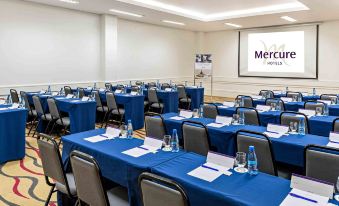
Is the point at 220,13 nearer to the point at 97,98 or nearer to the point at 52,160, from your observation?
the point at 97,98

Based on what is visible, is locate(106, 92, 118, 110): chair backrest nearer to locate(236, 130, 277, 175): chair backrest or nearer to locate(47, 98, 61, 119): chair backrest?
locate(47, 98, 61, 119): chair backrest

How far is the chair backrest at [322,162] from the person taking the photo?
2.44 metres

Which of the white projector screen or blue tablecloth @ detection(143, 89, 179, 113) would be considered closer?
blue tablecloth @ detection(143, 89, 179, 113)

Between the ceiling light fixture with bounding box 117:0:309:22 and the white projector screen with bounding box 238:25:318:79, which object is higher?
the ceiling light fixture with bounding box 117:0:309:22

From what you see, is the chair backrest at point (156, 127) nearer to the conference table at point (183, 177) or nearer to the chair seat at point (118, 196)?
the conference table at point (183, 177)

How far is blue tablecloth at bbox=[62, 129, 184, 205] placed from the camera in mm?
2344

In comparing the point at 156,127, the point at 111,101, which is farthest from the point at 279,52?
the point at 156,127

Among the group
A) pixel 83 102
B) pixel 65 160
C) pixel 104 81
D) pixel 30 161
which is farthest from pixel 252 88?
pixel 65 160

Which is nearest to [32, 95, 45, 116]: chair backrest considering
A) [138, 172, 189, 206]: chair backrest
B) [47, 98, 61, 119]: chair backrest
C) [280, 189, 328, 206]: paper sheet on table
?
[47, 98, 61, 119]: chair backrest

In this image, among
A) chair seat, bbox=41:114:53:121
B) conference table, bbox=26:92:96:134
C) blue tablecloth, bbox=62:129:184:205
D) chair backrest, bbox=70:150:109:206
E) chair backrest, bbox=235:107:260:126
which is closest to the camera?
chair backrest, bbox=70:150:109:206

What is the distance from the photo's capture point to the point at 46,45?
29.2ft

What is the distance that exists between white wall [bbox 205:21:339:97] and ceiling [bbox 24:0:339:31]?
0.97 meters

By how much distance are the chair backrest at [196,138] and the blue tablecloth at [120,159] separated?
0.72 meters

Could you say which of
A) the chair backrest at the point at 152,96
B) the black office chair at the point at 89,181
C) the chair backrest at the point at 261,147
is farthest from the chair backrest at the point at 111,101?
the black office chair at the point at 89,181
